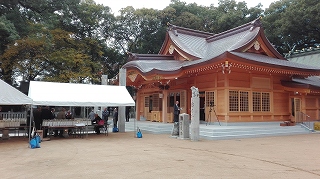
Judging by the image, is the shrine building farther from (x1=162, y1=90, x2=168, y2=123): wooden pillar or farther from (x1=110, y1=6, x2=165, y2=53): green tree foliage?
(x1=110, y1=6, x2=165, y2=53): green tree foliage

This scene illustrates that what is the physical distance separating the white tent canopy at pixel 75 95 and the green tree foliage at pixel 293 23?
23727 millimetres

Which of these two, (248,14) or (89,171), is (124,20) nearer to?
(248,14)

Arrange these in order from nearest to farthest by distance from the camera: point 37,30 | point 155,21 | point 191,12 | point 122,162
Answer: point 122,162
point 37,30
point 155,21
point 191,12

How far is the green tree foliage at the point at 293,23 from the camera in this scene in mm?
27959

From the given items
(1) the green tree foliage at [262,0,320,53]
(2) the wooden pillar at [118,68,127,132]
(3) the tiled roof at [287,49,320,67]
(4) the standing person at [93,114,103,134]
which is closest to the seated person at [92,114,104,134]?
(4) the standing person at [93,114,103,134]

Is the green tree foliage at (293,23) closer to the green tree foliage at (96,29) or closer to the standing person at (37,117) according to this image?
the green tree foliage at (96,29)

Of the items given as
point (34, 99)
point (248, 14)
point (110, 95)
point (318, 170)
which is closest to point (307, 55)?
point (248, 14)

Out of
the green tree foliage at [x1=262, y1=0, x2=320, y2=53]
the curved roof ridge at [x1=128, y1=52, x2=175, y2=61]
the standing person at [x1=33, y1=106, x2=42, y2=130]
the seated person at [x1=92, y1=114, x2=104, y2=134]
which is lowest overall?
the seated person at [x1=92, y1=114, x2=104, y2=134]

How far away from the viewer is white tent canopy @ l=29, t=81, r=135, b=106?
10970 millimetres

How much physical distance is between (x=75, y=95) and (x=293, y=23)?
27.1 metres

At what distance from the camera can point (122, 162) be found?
6.75 m

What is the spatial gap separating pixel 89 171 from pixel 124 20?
102ft

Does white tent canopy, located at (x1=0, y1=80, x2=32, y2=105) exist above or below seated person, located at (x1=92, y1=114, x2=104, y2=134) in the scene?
above

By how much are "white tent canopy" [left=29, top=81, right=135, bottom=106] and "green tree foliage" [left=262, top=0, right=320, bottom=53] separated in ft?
77.8
